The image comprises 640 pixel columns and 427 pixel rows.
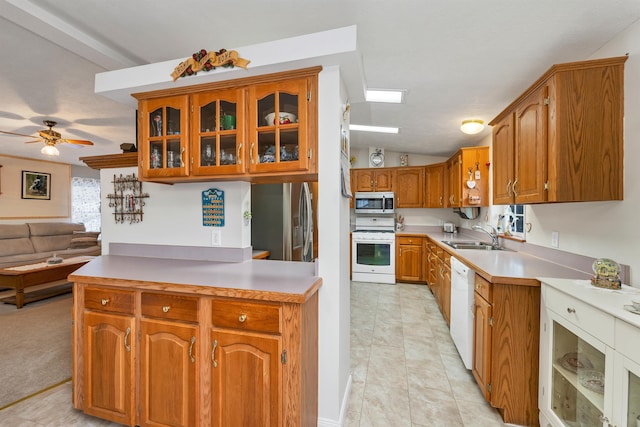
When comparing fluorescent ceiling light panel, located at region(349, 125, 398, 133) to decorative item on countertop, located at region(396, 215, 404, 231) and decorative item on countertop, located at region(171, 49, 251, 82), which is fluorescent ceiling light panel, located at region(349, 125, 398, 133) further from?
decorative item on countertop, located at region(171, 49, 251, 82)

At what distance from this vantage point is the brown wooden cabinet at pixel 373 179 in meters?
5.20

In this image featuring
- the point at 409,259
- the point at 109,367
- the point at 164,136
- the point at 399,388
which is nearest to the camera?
the point at 109,367

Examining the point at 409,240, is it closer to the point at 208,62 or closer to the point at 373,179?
the point at 373,179

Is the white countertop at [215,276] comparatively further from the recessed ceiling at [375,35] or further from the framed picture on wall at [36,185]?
the framed picture on wall at [36,185]

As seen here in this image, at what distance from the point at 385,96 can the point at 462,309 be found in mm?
2091

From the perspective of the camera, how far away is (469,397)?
1.95 metres

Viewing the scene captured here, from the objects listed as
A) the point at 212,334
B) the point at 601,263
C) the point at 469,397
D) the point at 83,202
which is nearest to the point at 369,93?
→ the point at 601,263

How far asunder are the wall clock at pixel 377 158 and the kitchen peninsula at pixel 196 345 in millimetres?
4018

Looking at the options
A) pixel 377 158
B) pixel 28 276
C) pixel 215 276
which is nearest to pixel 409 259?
pixel 377 158

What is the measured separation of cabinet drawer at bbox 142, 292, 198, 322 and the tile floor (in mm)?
845

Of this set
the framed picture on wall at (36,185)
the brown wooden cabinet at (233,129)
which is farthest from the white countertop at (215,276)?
the framed picture on wall at (36,185)

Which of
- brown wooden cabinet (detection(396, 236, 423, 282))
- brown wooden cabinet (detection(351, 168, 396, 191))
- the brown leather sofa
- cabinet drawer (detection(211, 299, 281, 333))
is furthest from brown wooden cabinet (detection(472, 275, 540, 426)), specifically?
the brown leather sofa

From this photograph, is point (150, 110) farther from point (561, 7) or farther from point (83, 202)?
point (83, 202)

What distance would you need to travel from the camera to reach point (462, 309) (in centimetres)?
234
